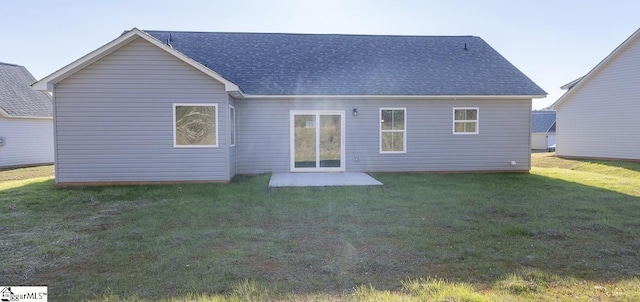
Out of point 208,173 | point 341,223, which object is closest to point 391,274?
point 341,223

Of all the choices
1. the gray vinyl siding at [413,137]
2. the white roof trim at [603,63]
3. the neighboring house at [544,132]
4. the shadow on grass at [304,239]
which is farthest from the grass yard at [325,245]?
the neighboring house at [544,132]

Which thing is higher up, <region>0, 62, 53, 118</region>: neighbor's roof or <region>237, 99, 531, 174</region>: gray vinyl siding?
<region>0, 62, 53, 118</region>: neighbor's roof

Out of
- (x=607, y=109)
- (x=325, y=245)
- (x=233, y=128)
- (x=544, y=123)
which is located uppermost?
(x=544, y=123)

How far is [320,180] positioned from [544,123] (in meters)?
32.5

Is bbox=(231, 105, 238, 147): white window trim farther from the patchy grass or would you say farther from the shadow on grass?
the patchy grass

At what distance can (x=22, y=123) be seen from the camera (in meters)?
17.0

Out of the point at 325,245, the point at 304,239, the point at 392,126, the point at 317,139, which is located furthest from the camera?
the point at 392,126

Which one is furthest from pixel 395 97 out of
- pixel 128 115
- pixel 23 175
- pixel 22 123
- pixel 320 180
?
pixel 22 123

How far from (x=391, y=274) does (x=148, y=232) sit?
3.59 metres

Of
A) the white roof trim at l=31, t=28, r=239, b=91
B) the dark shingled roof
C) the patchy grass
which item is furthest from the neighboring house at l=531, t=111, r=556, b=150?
the patchy grass

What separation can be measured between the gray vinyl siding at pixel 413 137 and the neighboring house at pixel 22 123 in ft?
36.2

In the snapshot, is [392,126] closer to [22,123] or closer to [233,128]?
[233,128]

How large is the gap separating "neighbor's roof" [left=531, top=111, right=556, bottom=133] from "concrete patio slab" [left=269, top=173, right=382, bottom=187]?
Result: 93.1 ft

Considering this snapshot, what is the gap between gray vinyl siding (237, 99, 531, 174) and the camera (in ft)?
39.1
